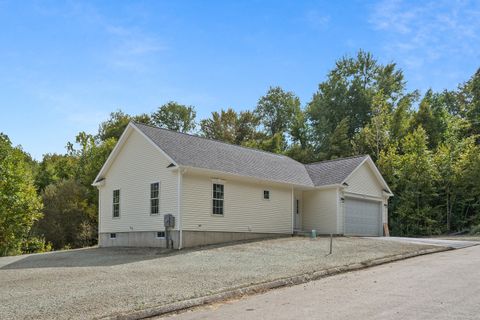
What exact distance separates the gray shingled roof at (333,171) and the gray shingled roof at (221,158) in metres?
0.59

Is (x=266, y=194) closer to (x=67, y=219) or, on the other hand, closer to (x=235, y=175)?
(x=235, y=175)

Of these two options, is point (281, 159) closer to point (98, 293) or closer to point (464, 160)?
point (464, 160)

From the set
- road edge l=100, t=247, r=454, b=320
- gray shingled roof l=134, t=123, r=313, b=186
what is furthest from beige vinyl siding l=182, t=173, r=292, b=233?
road edge l=100, t=247, r=454, b=320

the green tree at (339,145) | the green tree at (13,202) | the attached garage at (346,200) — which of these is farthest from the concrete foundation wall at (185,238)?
the green tree at (339,145)

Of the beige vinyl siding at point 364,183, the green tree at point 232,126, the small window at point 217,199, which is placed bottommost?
the small window at point 217,199

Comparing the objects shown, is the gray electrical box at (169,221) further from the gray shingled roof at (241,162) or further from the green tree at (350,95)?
the green tree at (350,95)

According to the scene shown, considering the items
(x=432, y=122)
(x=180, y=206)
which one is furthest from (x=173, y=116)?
(x=180, y=206)

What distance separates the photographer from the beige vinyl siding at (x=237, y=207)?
19.3 meters

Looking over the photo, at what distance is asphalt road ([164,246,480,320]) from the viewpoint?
7559 millimetres

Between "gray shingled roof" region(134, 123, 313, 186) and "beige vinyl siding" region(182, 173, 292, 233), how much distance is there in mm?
532

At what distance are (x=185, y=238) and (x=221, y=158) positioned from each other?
4587 millimetres

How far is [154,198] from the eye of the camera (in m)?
20.3

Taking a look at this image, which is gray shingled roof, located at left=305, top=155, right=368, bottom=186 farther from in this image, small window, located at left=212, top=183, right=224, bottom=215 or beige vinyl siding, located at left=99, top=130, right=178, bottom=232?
beige vinyl siding, located at left=99, top=130, right=178, bottom=232

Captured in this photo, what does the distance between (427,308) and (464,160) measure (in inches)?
995
